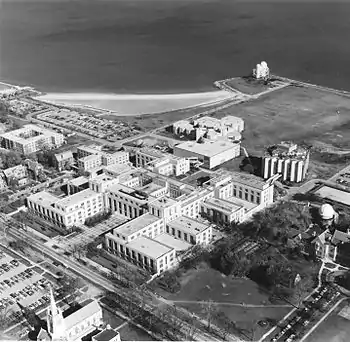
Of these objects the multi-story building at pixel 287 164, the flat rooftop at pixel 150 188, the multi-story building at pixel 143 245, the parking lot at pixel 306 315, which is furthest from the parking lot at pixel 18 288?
the multi-story building at pixel 287 164

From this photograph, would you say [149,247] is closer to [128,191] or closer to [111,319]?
[111,319]

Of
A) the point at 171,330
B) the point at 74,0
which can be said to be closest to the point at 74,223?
the point at 171,330

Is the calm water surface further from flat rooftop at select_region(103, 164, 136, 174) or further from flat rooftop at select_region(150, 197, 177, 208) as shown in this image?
flat rooftop at select_region(150, 197, 177, 208)

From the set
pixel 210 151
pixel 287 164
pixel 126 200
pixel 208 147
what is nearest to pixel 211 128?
pixel 208 147

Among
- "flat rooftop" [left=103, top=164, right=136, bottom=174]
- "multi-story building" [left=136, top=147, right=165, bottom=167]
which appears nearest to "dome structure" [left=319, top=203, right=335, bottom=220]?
"multi-story building" [left=136, top=147, right=165, bottom=167]

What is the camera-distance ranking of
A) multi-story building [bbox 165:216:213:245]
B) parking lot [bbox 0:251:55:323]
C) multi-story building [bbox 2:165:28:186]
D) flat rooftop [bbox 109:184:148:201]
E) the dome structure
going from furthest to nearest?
multi-story building [bbox 2:165:28:186] → flat rooftop [bbox 109:184:148:201] → the dome structure → multi-story building [bbox 165:216:213:245] → parking lot [bbox 0:251:55:323]

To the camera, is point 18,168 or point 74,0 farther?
point 74,0

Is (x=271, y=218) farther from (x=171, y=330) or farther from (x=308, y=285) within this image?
(x=171, y=330)
